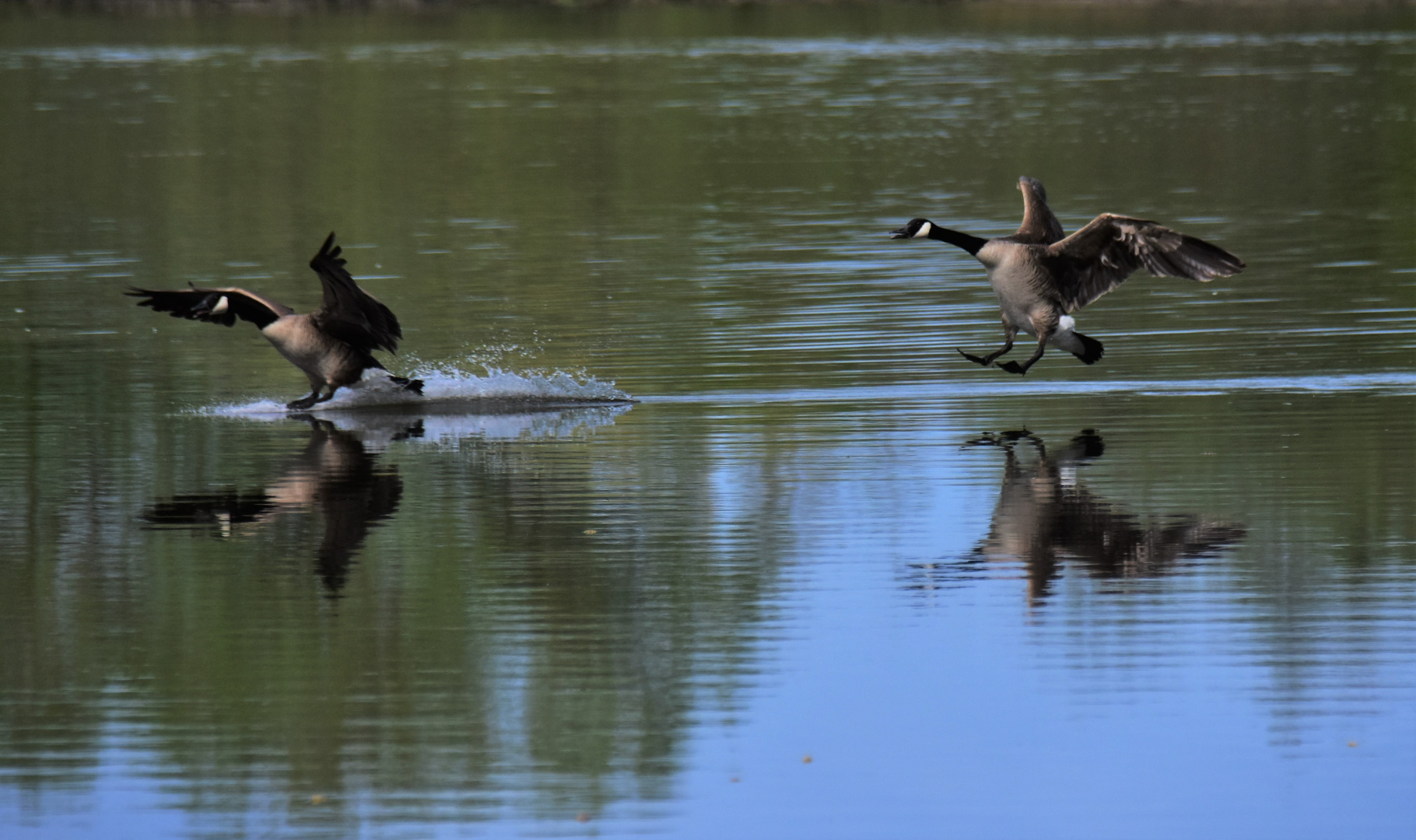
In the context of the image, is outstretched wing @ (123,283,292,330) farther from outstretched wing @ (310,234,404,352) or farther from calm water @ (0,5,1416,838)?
calm water @ (0,5,1416,838)

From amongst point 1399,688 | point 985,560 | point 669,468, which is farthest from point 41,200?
point 1399,688

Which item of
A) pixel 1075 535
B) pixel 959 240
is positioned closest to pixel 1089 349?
pixel 959 240

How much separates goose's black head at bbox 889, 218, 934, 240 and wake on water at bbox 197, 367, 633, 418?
2.74 metres

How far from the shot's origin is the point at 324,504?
13.5 meters

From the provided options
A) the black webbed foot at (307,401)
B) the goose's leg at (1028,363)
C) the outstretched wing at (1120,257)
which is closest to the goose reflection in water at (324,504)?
the black webbed foot at (307,401)

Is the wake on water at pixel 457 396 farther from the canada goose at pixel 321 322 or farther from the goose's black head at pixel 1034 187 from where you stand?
the goose's black head at pixel 1034 187

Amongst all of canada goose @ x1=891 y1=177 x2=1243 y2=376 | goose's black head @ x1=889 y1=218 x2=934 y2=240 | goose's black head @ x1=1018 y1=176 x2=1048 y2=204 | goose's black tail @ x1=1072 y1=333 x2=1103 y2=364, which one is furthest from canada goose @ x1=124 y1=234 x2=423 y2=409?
goose's black tail @ x1=1072 y1=333 x2=1103 y2=364

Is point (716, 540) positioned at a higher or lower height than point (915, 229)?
lower

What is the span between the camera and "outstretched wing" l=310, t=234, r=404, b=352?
1576 centimetres

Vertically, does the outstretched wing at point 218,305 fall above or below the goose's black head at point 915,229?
below

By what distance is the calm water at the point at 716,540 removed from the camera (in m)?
8.36

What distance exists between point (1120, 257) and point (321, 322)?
637 centimetres

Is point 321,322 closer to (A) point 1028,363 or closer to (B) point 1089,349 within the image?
(A) point 1028,363

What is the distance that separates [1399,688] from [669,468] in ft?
20.3
